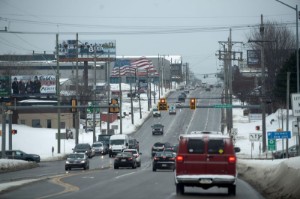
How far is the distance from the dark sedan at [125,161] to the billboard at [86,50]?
292 feet

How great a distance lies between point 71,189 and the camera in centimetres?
3000

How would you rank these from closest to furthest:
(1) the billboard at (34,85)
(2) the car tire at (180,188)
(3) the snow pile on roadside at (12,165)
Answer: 1. (2) the car tire at (180,188)
2. (3) the snow pile on roadside at (12,165)
3. (1) the billboard at (34,85)

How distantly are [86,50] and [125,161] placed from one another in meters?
91.6

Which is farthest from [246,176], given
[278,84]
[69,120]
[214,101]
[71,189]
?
[214,101]

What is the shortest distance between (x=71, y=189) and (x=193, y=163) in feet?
23.9

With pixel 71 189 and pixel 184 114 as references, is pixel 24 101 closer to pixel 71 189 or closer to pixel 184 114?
pixel 184 114

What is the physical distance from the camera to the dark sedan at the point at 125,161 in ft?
185

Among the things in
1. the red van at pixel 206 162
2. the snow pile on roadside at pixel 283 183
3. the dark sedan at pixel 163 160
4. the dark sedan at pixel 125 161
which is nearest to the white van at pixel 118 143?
the dark sedan at pixel 125 161

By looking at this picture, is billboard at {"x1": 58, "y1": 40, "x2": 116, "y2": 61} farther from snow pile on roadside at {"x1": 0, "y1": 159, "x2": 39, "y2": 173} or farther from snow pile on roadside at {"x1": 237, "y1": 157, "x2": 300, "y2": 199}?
snow pile on roadside at {"x1": 237, "y1": 157, "x2": 300, "y2": 199}

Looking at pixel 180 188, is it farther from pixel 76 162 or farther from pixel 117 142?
pixel 117 142

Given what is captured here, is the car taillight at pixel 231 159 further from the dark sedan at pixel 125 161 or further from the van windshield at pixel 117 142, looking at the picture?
the van windshield at pixel 117 142

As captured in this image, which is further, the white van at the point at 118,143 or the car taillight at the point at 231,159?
the white van at the point at 118,143

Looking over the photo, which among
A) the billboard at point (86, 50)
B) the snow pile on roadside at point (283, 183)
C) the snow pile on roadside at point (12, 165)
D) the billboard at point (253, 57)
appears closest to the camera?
the snow pile on roadside at point (283, 183)

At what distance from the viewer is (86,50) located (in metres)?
146
